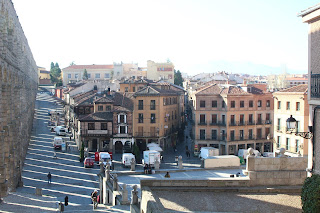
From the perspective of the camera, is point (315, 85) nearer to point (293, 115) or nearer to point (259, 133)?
point (293, 115)

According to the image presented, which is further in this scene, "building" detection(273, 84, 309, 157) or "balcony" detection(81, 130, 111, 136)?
"balcony" detection(81, 130, 111, 136)

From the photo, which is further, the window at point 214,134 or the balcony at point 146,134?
the balcony at point 146,134

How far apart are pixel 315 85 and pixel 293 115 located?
36.9 meters

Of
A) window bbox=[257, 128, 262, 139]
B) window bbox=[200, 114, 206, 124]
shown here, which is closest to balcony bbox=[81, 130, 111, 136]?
window bbox=[200, 114, 206, 124]

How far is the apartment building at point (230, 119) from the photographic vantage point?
6125 cm

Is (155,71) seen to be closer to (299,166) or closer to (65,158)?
(65,158)

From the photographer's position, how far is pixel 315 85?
1473 centimetres

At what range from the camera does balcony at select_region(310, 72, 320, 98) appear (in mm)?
14570

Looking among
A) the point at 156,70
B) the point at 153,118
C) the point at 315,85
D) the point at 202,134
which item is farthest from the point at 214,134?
the point at 156,70

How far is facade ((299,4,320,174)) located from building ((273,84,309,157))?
32561mm

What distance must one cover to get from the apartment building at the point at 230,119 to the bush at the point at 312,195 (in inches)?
1849

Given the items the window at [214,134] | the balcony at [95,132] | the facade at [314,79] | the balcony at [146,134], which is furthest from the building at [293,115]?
the facade at [314,79]

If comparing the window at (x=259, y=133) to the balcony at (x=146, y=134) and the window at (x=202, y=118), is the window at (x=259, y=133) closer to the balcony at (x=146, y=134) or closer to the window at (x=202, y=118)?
the window at (x=202, y=118)

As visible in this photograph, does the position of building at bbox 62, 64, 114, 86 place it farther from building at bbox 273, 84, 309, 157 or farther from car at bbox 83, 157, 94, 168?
building at bbox 273, 84, 309, 157
